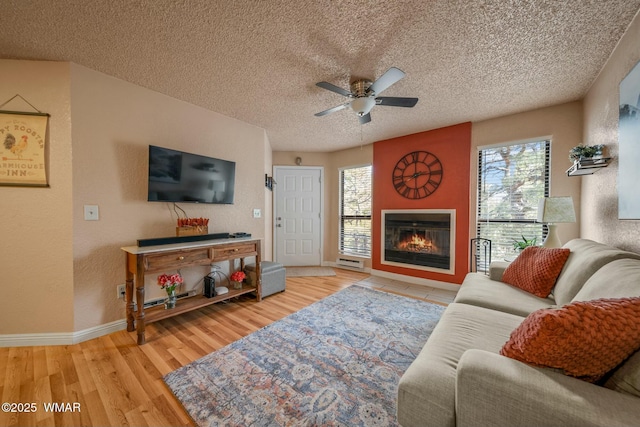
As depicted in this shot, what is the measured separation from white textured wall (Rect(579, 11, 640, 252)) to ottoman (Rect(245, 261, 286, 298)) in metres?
3.25

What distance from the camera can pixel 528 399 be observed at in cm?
72

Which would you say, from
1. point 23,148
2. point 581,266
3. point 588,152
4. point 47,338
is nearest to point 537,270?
point 581,266

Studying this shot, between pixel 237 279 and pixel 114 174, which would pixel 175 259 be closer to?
pixel 237 279

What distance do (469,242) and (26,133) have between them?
4951mm

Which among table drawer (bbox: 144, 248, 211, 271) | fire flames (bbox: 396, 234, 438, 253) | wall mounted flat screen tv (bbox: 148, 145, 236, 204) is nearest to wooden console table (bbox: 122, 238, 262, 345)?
table drawer (bbox: 144, 248, 211, 271)

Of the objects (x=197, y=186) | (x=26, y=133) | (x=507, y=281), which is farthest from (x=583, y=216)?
(x=26, y=133)

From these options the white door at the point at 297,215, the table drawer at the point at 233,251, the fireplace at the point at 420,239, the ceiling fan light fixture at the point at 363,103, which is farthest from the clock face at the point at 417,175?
the table drawer at the point at 233,251

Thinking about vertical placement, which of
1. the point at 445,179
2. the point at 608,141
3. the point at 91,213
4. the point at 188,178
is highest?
the point at 608,141

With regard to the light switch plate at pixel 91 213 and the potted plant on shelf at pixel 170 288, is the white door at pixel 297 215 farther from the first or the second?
the light switch plate at pixel 91 213

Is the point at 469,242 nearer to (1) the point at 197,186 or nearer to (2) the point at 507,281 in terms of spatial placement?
(2) the point at 507,281

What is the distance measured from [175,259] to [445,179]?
3.66m

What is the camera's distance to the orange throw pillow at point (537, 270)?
1.75 metres

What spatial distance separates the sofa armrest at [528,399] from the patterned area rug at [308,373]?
66cm

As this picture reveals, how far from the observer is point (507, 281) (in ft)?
6.70
